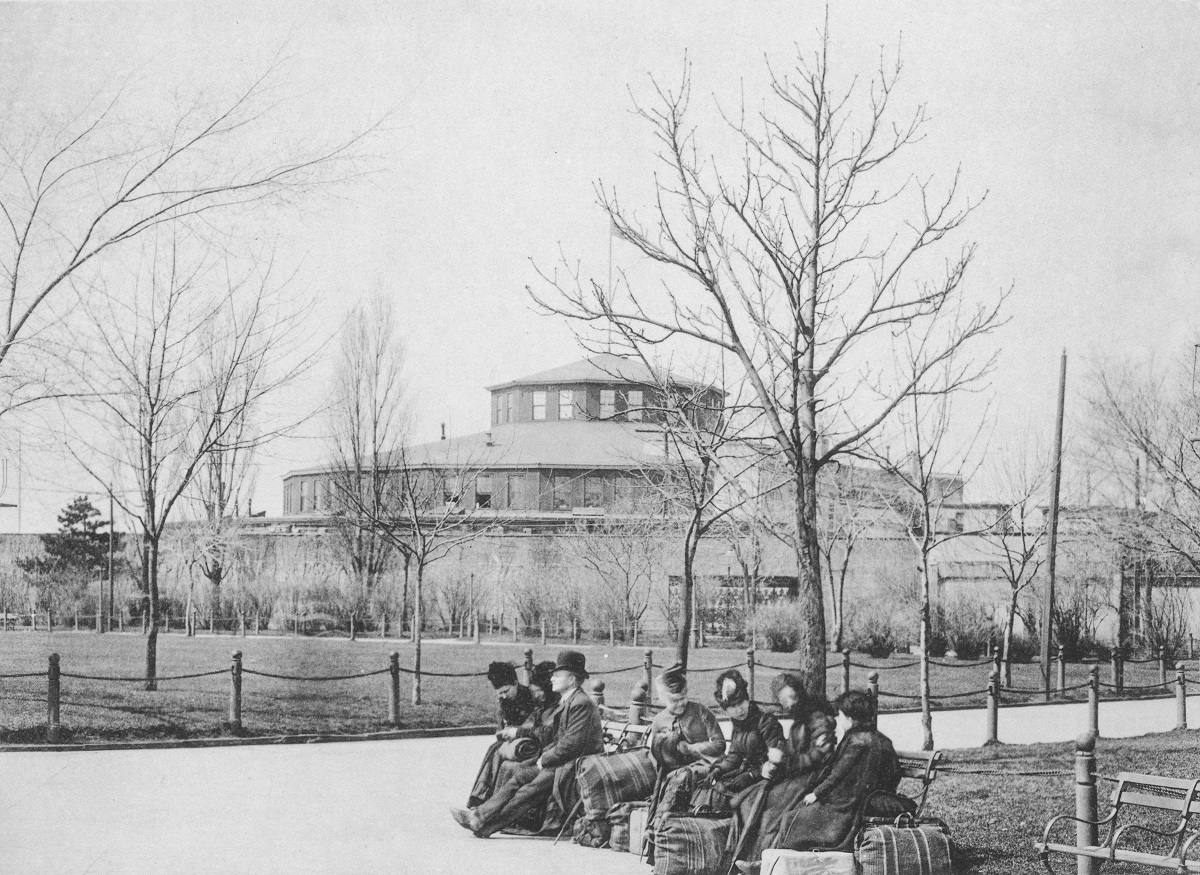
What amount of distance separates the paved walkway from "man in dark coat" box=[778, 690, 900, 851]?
59.1 inches

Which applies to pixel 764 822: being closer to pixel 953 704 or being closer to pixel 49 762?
pixel 49 762

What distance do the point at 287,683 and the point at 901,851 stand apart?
15.8 meters

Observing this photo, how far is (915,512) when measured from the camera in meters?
22.4

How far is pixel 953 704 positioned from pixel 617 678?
6394 mm

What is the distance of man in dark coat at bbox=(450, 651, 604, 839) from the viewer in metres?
9.03

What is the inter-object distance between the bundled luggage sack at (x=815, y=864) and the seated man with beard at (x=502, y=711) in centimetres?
325

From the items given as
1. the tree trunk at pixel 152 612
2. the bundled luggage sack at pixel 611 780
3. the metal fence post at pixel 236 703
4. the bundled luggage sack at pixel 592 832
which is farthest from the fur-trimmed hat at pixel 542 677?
the tree trunk at pixel 152 612

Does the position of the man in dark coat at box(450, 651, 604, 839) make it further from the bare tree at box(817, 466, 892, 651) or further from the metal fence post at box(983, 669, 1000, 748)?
the bare tree at box(817, 466, 892, 651)

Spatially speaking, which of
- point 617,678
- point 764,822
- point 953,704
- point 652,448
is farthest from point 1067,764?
point 652,448

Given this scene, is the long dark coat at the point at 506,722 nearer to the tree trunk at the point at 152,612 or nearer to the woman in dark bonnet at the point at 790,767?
the woman in dark bonnet at the point at 790,767

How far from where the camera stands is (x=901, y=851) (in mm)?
6863

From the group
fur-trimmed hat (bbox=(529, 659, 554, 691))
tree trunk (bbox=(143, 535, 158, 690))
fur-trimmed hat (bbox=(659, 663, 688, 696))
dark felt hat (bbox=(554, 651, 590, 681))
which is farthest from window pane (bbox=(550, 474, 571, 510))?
fur-trimmed hat (bbox=(659, 663, 688, 696))

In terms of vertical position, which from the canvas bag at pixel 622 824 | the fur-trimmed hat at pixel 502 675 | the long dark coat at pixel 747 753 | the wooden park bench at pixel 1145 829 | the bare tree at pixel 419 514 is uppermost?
the bare tree at pixel 419 514

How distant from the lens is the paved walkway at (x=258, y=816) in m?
8.08
